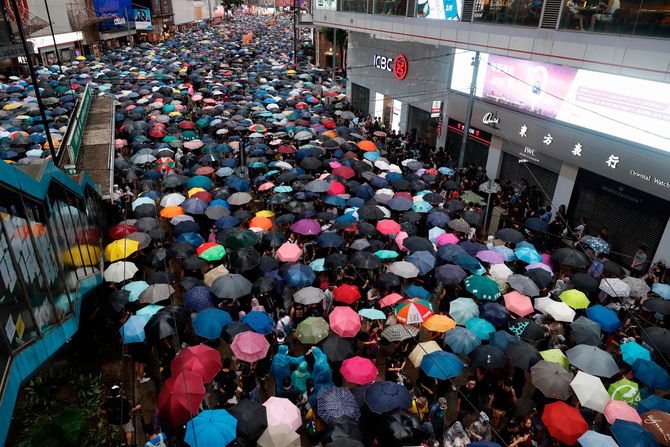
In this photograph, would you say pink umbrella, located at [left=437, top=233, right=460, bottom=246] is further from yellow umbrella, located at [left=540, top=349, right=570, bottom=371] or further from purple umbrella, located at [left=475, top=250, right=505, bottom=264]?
yellow umbrella, located at [left=540, top=349, right=570, bottom=371]

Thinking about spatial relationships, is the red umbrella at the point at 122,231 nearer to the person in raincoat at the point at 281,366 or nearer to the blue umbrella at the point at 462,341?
the person in raincoat at the point at 281,366

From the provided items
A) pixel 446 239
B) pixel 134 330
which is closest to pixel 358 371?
pixel 134 330

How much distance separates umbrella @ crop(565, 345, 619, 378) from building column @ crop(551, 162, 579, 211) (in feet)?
28.0

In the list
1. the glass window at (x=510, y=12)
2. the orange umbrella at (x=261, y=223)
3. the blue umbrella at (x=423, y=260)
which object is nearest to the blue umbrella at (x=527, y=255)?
the blue umbrella at (x=423, y=260)

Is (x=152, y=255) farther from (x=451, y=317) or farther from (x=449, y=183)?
(x=449, y=183)

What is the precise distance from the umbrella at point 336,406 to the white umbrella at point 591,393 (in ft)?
11.8

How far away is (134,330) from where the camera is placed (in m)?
8.59

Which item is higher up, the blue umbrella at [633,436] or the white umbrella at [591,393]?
the blue umbrella at [633,436]

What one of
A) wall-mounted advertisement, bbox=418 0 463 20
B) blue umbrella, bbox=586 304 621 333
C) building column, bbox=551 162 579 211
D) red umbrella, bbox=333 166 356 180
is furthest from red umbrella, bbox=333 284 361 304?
wall-mounted advertisement, bbox=418 0 463 20

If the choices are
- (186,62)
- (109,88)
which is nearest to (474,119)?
(109,88)

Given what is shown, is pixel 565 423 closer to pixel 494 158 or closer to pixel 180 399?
pixel 180 399

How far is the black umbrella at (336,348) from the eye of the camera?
26.6 feet

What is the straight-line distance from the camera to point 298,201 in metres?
14.3

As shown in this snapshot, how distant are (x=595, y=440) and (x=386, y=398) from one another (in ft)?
9.55
